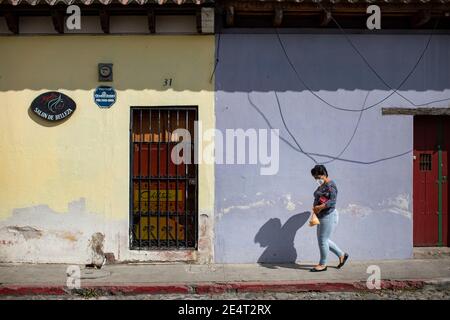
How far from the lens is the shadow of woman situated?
25.9 ft

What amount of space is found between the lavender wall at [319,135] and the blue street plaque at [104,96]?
1667 mm

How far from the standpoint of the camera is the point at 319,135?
798 centimetres

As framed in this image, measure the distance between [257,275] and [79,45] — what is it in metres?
4.49

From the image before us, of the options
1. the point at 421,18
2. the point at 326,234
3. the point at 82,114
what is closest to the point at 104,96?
the point at 82,114

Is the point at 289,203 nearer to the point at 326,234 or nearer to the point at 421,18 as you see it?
the point at 326,234

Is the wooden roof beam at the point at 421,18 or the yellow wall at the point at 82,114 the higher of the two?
the wooden roof beam at the point at 421,18

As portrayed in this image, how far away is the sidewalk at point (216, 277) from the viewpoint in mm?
6727

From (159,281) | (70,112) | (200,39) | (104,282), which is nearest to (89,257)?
(104,282)

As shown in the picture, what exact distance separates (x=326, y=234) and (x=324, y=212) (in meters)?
0.32

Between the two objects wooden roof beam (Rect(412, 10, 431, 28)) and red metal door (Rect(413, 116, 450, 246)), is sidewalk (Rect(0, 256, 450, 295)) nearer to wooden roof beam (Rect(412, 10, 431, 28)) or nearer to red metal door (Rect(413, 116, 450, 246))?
red metal door (Rect(413, 116, 450, 246))

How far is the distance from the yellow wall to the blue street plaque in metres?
0.08

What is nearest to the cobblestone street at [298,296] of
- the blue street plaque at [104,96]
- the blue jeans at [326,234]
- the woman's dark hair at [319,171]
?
the blue jeans at [326,234]

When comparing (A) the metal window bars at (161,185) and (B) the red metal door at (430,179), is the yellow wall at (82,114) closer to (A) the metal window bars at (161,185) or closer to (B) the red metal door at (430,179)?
(A) the metal window bars at (161,185)

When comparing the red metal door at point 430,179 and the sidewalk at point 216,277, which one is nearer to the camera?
the sidewalk at point 216,277
